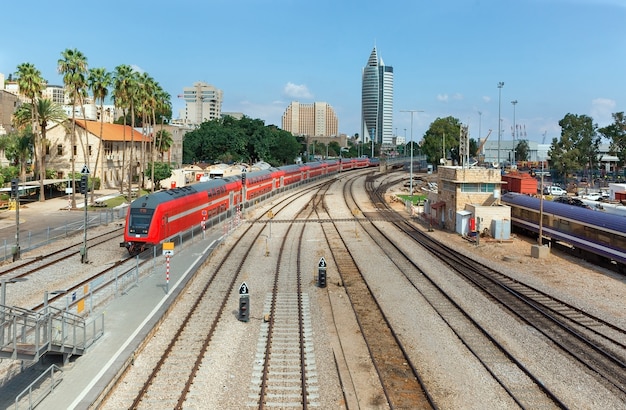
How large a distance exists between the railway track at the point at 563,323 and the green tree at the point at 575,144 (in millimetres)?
63833

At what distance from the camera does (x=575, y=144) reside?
88312mm

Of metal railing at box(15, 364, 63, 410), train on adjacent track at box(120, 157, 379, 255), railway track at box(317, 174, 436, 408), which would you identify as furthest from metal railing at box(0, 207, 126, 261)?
railway track at box(317, 174, 436, 408)

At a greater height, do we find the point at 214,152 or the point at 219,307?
the point at 214,152

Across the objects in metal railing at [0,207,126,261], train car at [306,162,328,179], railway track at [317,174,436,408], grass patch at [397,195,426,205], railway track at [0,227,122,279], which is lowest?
railway track at [317,174,436,408]

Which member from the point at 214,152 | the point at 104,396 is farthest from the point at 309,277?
the point at 214,152

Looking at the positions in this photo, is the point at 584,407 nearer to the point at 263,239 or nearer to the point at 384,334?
the point at 384,334

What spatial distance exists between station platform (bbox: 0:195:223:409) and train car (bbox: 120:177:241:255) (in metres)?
3.41

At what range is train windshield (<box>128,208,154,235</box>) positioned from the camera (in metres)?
31.9

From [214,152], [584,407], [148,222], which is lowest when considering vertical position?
[584,407]

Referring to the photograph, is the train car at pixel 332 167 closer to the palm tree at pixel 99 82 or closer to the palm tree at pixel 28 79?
the palm tree at pixel 99 82

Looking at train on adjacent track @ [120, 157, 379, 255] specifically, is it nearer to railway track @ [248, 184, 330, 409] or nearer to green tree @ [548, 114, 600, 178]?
railway track @ [248, 184, 330, 409]

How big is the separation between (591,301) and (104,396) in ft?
73.3

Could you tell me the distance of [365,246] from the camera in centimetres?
3959

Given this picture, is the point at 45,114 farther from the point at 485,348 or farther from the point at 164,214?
the point at 485,348
